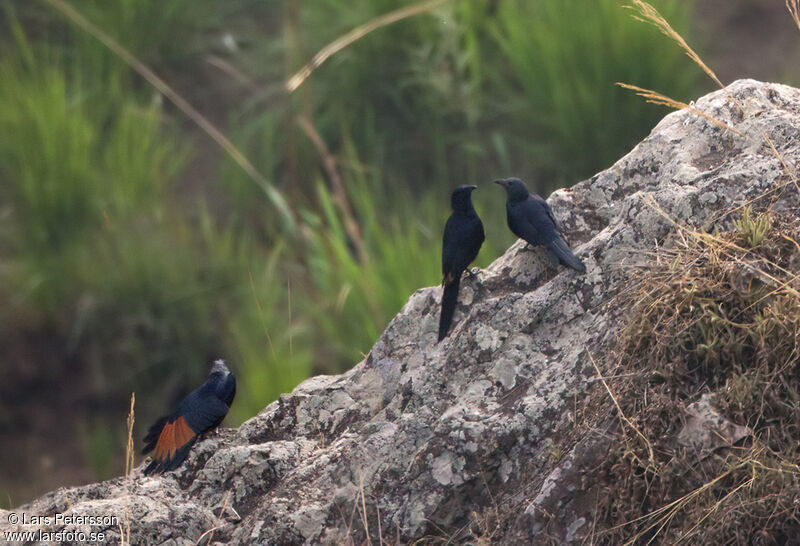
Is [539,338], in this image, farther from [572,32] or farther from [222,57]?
[222,57]

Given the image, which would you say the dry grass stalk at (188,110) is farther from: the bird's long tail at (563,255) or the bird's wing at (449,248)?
the bird's long tail at (563,255)

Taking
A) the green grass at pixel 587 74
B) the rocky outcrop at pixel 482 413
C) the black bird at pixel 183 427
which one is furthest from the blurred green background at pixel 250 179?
the rocky outcrop at pixel 482 413

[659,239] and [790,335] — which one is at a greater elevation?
[659,239]

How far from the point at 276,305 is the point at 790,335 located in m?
3.76

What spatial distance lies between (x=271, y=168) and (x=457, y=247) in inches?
132

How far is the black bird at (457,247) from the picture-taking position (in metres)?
2.56

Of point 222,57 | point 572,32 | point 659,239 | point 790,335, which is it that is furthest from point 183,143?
point 790,335

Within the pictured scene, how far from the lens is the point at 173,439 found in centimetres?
265

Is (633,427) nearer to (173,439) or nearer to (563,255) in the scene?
(563,255)

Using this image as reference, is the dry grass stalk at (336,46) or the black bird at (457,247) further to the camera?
the dry grass stalk at (336,46)

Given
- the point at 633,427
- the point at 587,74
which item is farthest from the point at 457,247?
the point at 587,74

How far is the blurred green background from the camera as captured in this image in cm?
518

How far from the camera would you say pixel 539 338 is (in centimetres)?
244

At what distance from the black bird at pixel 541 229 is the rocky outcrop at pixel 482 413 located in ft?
0.17
